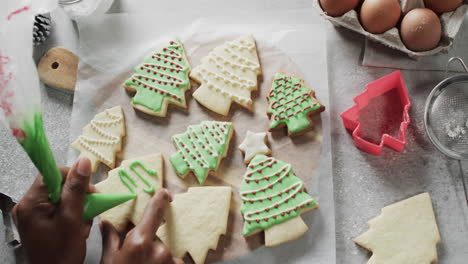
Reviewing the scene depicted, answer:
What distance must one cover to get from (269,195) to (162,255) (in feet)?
1.12

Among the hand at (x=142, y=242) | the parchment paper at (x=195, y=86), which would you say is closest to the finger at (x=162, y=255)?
the hand at (x=142, y=242)

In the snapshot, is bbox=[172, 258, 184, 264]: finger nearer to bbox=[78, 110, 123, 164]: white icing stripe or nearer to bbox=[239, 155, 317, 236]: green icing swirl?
bbox=[239, 155, 317, 236]: green icing swirl

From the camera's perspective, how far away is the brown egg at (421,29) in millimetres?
1394

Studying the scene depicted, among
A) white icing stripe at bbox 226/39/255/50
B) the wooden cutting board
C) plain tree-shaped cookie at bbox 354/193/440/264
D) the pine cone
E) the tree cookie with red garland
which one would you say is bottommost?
plain tree-shaped cookie at bbox 354/193/440/264

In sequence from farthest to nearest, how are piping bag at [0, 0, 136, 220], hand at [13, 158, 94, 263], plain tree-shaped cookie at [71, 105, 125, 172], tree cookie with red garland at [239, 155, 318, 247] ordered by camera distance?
plain tree-shaped cookie at [71, 105, 125, 172], tree cookie with red garland at [239, 155, 318, 247], hand at [13, 158, 94, 263], piping bag at [0, 0, 136, 220]

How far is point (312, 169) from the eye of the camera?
144cm

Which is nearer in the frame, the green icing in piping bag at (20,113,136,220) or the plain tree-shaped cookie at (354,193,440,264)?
the green icing in piping bag at (20,113,136,220)

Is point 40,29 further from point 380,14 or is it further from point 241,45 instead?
point 380,14

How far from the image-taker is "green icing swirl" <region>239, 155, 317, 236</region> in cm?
138

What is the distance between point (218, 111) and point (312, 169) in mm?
334

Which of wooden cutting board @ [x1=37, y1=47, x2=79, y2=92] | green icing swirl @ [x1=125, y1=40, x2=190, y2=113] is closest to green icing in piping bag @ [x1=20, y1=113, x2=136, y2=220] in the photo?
green icing swirl @ [x1=125, y1=40, x2=190, y2=113]

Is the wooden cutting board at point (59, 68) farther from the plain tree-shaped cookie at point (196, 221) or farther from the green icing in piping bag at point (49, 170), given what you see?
the plain tree-shaped cookie at point (196, 221)

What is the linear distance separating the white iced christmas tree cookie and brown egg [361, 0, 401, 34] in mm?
450

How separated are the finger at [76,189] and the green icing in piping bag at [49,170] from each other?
0.07 feet
